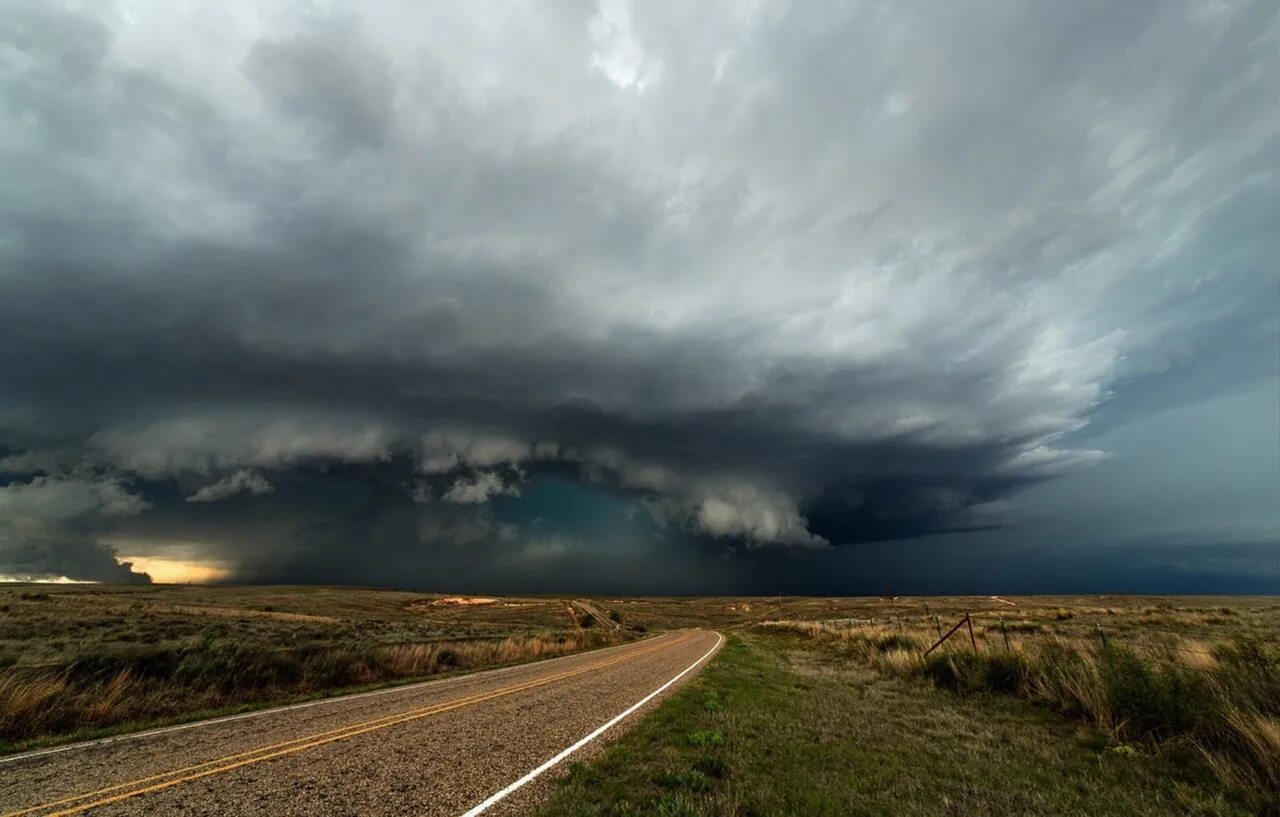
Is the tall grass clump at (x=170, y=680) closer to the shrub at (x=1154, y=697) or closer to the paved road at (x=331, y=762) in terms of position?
the paved road at (x=331, y=762)

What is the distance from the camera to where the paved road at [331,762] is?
7.31m

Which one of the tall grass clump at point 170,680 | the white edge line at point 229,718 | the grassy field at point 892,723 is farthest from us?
the tall grass clump at point 170,680

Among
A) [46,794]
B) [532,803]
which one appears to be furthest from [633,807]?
[46,794]

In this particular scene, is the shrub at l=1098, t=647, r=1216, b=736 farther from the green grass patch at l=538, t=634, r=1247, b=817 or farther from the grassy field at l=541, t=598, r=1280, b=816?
the green grass patch at l=538, t=634, r=1247, b=817

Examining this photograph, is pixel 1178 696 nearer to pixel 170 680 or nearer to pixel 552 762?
pixel 552 762

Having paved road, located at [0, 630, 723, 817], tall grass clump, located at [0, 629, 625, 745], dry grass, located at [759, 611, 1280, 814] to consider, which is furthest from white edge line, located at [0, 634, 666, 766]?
dry grass, located at [759, 611, 1280, 814]

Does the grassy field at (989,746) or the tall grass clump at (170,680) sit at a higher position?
the tall grass clump at (170,680)

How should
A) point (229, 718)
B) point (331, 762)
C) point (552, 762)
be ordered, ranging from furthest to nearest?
point (229, 718) → point (552, 762) → point (331, 762)

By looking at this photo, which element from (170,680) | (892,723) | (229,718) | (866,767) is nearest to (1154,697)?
(892,723)

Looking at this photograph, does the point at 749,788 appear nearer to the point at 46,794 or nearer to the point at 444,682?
the point at 46,794

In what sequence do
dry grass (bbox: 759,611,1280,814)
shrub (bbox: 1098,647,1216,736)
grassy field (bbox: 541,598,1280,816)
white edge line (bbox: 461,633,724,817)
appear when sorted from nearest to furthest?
1. white edge line (bbox: 461,633,724,817)
2. grassy field (bbox: 541,598,1280,816)
3. dry grass (bbox: 759,611,1280,814)
4. shrub (bbox: 1098,647,1216,736)

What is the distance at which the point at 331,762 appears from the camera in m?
9.23

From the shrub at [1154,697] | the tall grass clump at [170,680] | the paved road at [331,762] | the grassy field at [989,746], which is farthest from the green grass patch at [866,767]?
the tall grass clump at [170,680]

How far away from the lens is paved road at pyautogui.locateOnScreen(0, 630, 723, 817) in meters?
7.31
